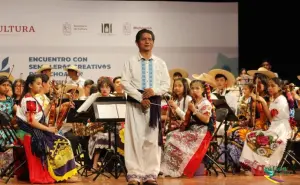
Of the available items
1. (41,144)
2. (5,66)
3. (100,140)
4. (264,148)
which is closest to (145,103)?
(41,144)

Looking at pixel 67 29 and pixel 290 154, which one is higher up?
pixel 67 29

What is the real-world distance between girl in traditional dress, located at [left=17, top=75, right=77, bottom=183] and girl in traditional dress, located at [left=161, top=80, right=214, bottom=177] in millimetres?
1326

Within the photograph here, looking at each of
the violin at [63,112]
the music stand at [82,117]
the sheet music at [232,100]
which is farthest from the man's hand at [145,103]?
the sheet music at [232,100]

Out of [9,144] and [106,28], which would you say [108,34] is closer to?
[106,28]

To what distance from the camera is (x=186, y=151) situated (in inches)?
345

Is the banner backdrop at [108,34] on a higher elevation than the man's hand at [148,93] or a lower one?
higher

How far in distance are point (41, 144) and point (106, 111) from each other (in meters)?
0.87

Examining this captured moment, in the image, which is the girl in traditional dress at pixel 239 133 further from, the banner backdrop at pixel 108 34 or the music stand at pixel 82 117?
the banner backdrop at pixel 108 34

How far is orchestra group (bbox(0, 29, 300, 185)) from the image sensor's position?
7164 millimetres

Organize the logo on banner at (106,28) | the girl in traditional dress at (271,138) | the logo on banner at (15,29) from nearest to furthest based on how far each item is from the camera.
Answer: the girl in traditional dress at (271,138)
the logo on banner at (15,29)
the logo on banner at (106,28)

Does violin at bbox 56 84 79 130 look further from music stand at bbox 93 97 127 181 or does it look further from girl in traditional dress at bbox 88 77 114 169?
girl in traditional dress at bbox 88 77 114 169

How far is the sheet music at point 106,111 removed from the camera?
8.36 metres

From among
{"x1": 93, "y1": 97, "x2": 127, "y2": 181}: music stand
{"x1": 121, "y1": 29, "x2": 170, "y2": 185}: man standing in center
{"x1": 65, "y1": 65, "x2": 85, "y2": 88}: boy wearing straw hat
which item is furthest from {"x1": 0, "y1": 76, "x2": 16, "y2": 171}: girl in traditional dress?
{"x1": 65, "y1": 65, "x2": 85, "y2": 88}: boy wearing straw hat

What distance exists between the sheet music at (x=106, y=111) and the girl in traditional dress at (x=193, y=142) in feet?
2.95
